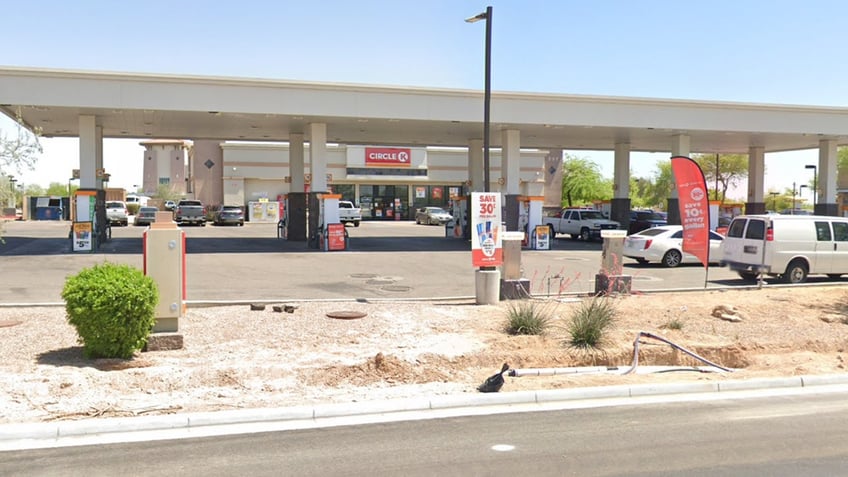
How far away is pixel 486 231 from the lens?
1459cm

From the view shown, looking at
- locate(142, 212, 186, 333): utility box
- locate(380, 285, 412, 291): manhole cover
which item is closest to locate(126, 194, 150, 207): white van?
locate(380, 285, 412, 291): manhole cover

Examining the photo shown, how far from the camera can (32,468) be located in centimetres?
566

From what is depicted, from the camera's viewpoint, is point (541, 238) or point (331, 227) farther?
point (541, 238)

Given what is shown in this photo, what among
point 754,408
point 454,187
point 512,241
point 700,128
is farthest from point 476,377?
point 454,187

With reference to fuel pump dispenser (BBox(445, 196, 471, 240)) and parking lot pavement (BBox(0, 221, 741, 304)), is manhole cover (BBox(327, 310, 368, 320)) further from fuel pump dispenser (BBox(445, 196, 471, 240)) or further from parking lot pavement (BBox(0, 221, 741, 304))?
fuel pump dispenser (BBox(445, 196, 471, 240))

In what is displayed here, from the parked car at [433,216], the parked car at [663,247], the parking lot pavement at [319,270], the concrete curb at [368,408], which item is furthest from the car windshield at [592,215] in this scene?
the concrete curb at [368,408]

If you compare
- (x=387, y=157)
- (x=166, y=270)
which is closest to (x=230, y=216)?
(x=387, y=157)

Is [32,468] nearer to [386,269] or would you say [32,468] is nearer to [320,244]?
[386,269]

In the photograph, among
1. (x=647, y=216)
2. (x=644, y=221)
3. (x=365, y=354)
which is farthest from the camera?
(x=647, y=216)

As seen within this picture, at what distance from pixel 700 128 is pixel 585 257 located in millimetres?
8834

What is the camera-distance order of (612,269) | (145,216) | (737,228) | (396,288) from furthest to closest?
(145,216)
(737,228)
(396,288)
(612,269)

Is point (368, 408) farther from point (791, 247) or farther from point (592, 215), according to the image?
point (592, 215)

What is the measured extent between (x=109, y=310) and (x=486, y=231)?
8.05 meters

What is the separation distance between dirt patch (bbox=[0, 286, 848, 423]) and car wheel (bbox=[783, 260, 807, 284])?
14.2ft
